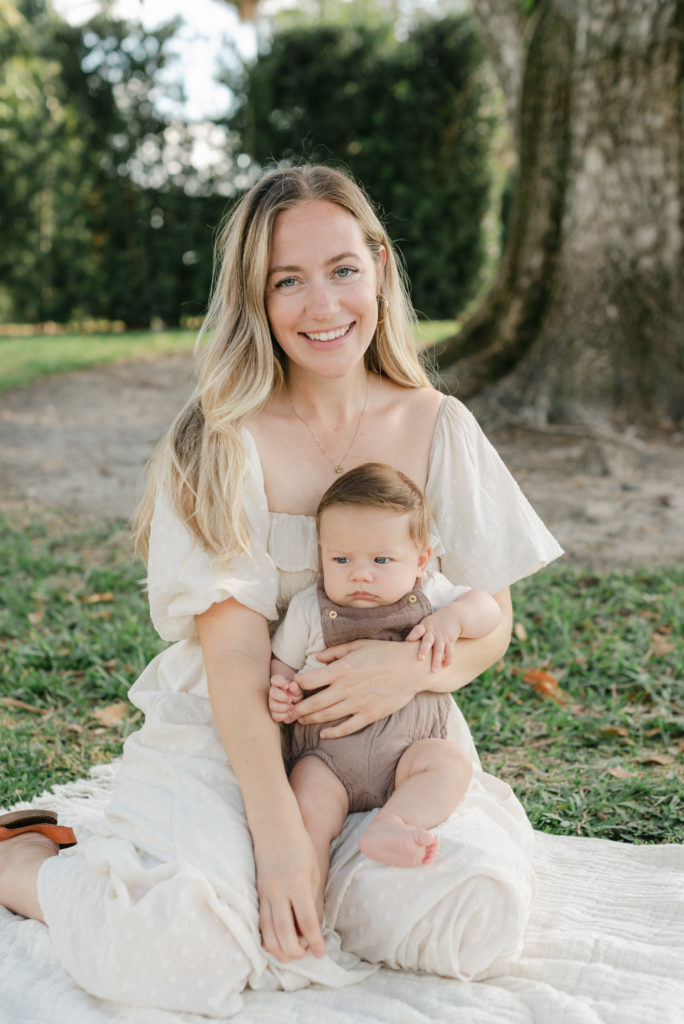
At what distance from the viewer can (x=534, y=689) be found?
11.9 feet

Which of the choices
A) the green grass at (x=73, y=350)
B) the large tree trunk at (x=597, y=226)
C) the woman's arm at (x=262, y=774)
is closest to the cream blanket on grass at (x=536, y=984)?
the woman's arm at (x=262, y=774)

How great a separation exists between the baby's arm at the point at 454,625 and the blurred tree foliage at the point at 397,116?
1165 centimetres

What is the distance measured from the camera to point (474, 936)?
1966 millimetres

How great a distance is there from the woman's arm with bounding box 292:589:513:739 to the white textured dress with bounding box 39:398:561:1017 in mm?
216

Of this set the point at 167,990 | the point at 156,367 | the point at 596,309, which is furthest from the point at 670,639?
the point at 156,367

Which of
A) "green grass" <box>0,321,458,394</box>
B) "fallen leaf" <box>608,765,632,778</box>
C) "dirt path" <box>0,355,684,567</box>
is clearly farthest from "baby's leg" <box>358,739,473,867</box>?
"green grass" <box>0,321,458,394</box>

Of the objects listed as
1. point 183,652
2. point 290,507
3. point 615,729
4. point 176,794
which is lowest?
point 615,729

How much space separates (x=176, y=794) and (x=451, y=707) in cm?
72

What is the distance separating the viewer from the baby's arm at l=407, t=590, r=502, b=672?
220cm

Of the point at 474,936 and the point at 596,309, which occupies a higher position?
the point at 596,309

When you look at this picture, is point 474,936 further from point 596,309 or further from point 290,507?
point 596,309

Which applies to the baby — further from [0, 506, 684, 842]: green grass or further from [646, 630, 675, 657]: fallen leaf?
[646, 630, 675, 657]: fallen leaf

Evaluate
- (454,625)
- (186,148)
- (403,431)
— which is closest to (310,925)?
(454,625)

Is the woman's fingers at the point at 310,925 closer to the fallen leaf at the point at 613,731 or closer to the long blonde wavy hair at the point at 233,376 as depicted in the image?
the long blonde wavy hair at the point at 233,376
